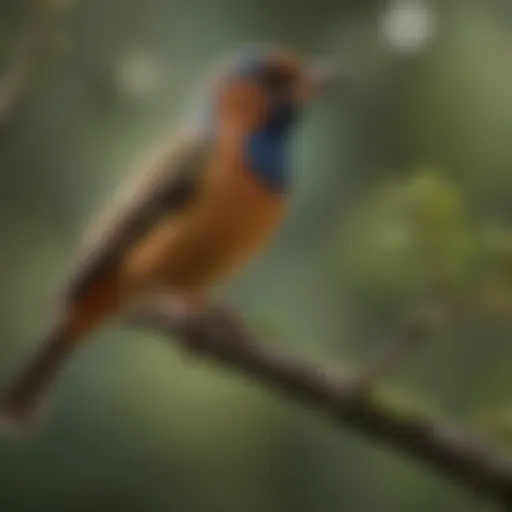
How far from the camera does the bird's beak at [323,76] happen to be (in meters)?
1.34

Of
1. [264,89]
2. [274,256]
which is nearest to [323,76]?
[264,89]

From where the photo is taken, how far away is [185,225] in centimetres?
130

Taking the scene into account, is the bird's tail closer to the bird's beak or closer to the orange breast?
the orange breast

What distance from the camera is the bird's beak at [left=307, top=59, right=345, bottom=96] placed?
1.34 metres

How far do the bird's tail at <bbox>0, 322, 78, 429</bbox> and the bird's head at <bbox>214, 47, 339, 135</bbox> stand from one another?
331 mm

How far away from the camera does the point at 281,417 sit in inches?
51.9

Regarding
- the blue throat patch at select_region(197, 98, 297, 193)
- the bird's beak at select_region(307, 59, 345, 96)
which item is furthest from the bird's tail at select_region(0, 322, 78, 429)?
the bird's beak at select_region(307, 59, 345, 96)

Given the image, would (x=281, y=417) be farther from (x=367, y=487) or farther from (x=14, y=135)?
(x=14, y=135)

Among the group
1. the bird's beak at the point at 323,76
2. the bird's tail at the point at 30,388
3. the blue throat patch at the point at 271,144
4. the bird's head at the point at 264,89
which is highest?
the bird's beak at the point at 323,76

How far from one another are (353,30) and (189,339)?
1.36 feet

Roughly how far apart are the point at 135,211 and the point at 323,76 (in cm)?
27

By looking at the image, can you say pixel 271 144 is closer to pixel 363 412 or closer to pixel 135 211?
pixel 135 211

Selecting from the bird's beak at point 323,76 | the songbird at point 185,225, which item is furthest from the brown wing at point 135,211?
the bird's beak at point 323,76

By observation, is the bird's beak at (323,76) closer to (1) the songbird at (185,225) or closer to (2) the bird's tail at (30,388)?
(1) the songbird at (185,225)
